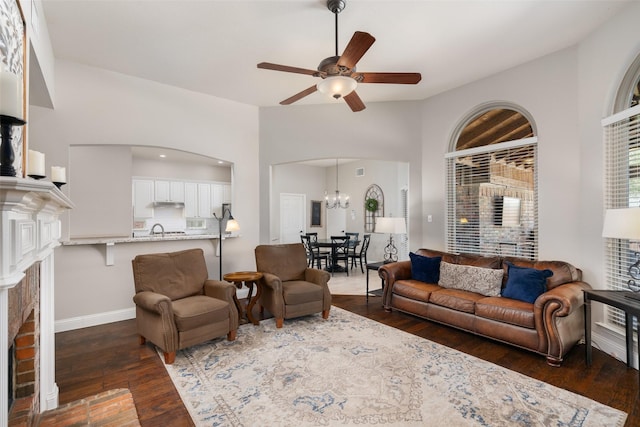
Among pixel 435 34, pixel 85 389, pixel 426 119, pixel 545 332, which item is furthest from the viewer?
pixel 426 119

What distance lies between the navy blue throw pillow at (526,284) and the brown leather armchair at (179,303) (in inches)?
117

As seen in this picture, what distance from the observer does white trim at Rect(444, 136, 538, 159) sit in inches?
156

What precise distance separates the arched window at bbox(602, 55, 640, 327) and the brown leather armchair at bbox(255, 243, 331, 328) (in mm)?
2984

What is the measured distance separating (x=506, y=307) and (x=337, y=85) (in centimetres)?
273

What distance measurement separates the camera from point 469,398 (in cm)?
231

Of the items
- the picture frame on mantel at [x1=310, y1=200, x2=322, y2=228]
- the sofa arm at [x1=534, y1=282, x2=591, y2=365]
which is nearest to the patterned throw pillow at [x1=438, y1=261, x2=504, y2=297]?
the sofa arm at [x1=534, y1=282, x2=591, y2=365]

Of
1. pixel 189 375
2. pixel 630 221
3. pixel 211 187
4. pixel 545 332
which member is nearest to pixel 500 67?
pixel 630 221

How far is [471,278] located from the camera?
3.79 meters

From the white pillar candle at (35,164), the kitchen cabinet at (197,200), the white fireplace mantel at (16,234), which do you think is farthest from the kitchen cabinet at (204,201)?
the white fireplace mantel at (16,234)

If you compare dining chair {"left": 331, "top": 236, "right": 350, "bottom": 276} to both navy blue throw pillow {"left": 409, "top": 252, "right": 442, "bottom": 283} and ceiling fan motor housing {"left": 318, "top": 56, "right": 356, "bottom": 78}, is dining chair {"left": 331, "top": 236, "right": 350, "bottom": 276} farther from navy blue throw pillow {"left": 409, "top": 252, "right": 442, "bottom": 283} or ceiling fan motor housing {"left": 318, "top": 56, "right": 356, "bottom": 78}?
ceiling fan motor housing {"left": 318, "top": 56, "right": 356, "bottom": 78}

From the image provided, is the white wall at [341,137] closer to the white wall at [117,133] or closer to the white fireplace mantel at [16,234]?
the white wall at [117,133]

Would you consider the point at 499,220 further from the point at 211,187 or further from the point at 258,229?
the point at 211,187

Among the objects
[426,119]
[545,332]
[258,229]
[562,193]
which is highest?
[426,119]

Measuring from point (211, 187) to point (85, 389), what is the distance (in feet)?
18.9
